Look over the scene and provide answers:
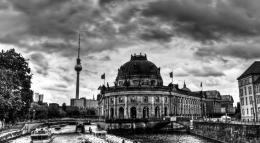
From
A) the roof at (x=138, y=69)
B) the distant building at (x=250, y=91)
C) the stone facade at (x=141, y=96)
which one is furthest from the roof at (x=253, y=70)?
the roof at (x=138, y=69)

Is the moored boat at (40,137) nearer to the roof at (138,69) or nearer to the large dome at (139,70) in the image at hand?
the large dome at (139,70)

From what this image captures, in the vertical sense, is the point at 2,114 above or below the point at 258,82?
below

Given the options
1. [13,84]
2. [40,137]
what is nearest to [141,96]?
[40,137]

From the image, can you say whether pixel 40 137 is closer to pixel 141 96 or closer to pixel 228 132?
pixel 228 132

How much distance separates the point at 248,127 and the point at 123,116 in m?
77.7

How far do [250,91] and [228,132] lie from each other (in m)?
33.2

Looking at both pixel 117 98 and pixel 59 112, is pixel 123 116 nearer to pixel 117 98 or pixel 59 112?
pixel 117 98

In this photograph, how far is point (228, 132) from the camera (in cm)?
6247

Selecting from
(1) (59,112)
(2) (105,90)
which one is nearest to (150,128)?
(2) (105,90)

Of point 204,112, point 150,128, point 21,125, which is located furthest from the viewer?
point 204,112

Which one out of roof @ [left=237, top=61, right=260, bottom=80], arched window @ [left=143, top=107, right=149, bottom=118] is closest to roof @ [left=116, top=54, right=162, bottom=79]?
arched window @ [left=143, top=107, right=149, bottom=118]

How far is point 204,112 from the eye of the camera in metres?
183

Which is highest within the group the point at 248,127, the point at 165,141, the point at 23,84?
the point at 23,84

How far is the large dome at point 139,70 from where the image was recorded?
14112 centimetres
